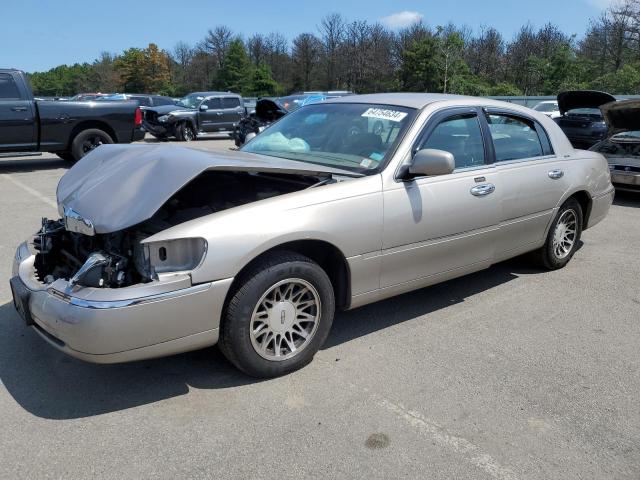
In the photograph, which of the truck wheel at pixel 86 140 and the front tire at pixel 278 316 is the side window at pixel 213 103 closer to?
the truck wheel at pixel 86 140

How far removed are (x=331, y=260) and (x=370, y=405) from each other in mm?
957

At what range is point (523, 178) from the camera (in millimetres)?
4637

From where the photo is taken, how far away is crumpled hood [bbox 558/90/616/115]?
8.95 meters

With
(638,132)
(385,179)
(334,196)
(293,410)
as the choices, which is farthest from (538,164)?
(638,132)

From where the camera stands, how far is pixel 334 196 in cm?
338

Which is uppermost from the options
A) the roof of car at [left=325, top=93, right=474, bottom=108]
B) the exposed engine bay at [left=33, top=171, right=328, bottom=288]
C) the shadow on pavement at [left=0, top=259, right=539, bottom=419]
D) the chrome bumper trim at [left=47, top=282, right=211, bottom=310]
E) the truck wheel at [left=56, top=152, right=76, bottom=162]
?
the roof of car at [left=325, top=93, right=474, bottom=108]

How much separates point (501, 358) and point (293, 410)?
4.96 feet

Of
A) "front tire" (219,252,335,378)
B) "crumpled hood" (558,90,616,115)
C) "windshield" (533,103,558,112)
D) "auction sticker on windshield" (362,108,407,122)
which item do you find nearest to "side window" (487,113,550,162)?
"auction sticker on windshield" (362,108,407,122)

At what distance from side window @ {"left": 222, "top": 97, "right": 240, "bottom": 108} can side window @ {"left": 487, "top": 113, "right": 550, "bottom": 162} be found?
17.1 m

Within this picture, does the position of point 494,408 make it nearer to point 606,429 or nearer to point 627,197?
point 606,429

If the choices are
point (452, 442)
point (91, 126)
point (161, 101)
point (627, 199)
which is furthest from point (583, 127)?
point (161, 101)

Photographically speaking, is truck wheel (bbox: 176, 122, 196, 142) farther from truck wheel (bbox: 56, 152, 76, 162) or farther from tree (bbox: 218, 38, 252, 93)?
tree (bbox: 218, 38, 252, 93)

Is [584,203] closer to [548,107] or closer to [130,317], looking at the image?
[130,317]

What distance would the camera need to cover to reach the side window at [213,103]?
66.5 feet
